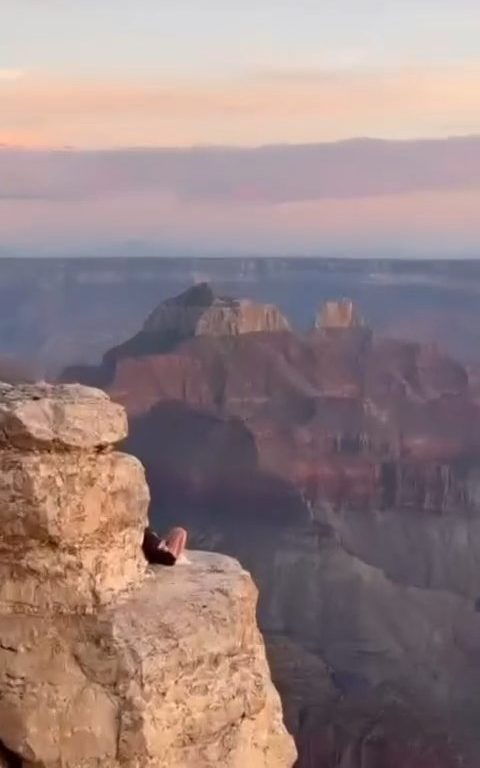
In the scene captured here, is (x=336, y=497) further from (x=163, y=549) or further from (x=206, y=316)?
(x=163, y=549)

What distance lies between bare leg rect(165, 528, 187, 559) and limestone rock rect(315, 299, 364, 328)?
4157cm

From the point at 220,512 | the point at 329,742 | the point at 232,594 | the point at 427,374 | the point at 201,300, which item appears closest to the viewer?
the point at 232,594

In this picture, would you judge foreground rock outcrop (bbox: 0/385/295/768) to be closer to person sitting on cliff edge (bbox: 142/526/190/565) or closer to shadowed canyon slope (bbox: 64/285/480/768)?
person sitting on cliff edge (bbox: 142/526/190/565)

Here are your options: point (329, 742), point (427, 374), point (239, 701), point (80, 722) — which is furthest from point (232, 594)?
point (427, 374)

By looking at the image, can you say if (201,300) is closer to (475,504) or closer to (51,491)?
(475,504)

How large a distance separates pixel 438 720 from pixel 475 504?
15379mm

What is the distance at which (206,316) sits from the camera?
44844 mm

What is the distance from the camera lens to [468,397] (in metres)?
49.7

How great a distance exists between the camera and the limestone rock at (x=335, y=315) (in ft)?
159

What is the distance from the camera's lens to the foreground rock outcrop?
5855mm

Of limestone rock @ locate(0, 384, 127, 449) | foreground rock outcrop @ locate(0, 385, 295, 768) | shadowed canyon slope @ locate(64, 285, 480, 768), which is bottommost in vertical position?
shadowed canyon slope @ locate(64, 285, 480, 768)

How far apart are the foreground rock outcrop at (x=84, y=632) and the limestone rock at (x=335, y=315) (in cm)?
4246

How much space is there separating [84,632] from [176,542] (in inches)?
39.2

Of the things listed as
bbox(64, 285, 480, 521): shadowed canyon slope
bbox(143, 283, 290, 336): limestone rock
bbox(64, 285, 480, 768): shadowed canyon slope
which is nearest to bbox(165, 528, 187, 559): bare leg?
bbox(64, 285, 480, 768): shadowed canyon slope
